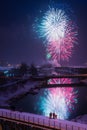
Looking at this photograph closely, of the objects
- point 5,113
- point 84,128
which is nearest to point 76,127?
point 84,128

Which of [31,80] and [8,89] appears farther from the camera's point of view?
[31,80]

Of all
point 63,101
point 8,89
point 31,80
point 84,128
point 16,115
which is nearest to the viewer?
point 84,128

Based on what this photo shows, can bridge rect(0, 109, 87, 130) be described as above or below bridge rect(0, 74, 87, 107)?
above

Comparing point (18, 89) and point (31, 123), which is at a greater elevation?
point (31, 123)

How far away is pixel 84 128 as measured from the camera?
37188 millimetres

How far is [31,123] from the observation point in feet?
135

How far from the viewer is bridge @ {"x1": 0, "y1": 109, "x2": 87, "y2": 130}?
126ft

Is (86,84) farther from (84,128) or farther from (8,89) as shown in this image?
(84,128)

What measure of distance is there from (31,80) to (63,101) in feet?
255

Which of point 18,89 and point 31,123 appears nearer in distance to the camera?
point 31,123

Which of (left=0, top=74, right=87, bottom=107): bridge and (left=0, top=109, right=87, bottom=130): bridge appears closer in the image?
(left=0, top=109, right=87, bottom=130): bridge

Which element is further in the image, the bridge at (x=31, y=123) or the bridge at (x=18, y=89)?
the bridge at (x=18, y=89)

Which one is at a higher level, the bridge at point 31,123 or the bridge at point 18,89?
the bridge at point 31,123

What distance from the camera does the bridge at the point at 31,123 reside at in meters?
38.4
